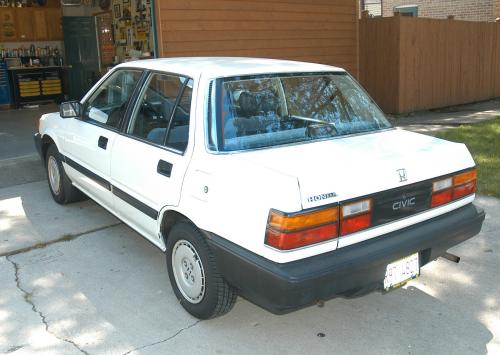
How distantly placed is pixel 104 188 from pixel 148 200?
86 cm

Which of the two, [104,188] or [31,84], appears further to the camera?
[31,84]

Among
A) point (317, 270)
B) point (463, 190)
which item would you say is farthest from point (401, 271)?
point (463, 190)

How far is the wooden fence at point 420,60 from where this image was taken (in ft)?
37.7

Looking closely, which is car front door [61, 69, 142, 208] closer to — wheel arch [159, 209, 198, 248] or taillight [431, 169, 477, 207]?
wheel arch [159, 209, 198, 248]

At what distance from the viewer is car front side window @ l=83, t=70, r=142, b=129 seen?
4.27 meters

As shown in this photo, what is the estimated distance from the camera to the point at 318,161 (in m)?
3.05

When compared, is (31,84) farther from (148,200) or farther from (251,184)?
(251,184)

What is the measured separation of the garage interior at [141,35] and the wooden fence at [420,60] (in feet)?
1.47

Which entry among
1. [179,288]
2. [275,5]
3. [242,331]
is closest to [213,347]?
[242,331]

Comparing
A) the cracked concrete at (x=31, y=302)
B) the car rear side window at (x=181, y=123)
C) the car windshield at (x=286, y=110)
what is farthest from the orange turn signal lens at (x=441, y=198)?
the cracked concrete at (x=31, y=302)

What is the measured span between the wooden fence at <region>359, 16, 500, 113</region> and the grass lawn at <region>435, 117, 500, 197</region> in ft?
6.95

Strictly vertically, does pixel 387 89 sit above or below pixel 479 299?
above

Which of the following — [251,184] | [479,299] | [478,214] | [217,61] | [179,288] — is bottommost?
[479,299]

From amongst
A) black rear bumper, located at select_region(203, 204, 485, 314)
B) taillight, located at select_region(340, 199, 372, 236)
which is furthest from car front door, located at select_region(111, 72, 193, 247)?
taillight, located at select_region(340, 199, 372, 236)
